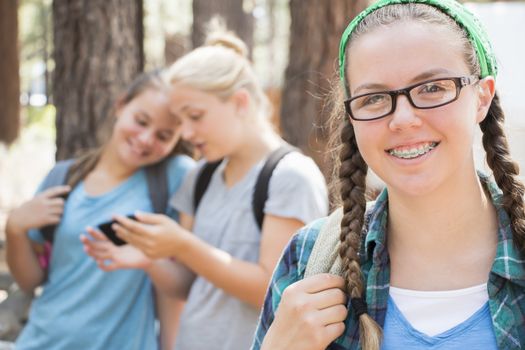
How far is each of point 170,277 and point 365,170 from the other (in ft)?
4.48

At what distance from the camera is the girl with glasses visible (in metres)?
1.45

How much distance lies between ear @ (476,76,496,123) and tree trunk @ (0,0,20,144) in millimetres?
13360

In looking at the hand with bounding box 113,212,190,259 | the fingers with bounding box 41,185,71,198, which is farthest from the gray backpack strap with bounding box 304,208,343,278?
the fingers with bounding box 41,185,71,198

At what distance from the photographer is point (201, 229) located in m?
2.74

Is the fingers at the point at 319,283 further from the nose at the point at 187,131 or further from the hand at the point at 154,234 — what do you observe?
the nose at the point at 187,131

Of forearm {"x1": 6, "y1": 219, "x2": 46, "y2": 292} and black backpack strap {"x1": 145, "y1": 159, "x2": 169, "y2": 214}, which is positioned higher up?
black backpack strap {"x1": 145, "y1": 159, "x2": 169, "y2": 214}

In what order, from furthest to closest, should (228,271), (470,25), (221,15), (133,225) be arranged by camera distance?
(221,15)
(133,225)
(228,271)
(470,25)

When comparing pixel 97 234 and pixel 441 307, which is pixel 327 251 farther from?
pixel 97 234

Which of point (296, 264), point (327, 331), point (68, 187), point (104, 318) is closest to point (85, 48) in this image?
point (68, 187)

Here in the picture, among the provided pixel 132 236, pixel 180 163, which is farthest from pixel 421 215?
pixel 180 163

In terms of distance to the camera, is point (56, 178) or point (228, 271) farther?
point (56, 178)

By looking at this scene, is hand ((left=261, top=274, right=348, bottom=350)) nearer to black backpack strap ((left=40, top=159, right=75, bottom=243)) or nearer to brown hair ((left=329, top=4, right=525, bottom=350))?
brown hair ((left=329, top=4, right=525, bottom=350))

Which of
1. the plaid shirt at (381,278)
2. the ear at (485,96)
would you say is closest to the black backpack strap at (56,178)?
the plaid shirt at (381,278)

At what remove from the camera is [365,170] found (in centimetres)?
170
